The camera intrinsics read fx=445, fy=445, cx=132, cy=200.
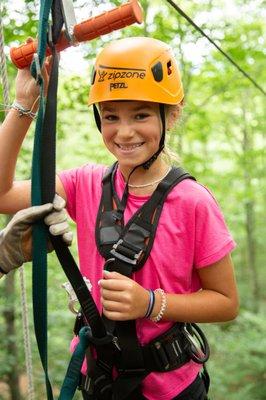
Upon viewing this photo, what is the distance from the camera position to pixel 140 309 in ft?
4.67

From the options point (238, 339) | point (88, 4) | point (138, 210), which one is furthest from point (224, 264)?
point (238, 339)

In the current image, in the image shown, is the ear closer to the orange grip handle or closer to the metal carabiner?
the orange grip handle

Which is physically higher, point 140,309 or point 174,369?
point 140,309

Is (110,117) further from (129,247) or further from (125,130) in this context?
(129,247)

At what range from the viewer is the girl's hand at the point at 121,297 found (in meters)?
1.38

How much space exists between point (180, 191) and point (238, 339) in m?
7.05

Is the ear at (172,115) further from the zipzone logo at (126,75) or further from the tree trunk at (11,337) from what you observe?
the tree trunk at (11,337)

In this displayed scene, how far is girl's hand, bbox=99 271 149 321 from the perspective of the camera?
4.54 feet

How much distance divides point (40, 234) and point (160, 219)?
0.47 meters

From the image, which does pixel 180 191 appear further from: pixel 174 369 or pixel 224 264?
pixel 174 369

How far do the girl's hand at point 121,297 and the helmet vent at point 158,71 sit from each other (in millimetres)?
669

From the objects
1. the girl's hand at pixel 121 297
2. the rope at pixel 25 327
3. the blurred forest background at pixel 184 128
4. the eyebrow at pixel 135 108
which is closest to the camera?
the girl's hand at pixel 121 297

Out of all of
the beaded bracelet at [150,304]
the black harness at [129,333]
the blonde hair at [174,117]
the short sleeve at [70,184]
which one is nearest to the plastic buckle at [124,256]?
the black harness at [129,333]

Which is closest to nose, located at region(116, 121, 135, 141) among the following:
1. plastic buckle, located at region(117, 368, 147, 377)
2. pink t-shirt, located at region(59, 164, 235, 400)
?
pink t-shirt, located at region(59, 164, 235, 400)
